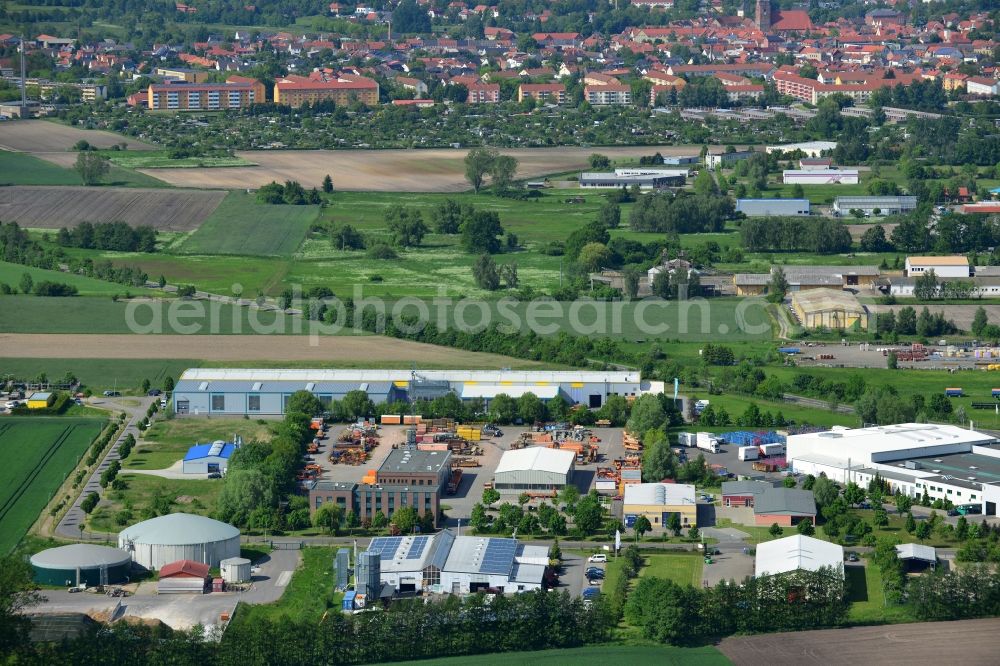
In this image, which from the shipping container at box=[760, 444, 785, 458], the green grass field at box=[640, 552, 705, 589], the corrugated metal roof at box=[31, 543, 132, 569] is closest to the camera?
the corrugated metal roof at box=[31, 543, 132, 569]

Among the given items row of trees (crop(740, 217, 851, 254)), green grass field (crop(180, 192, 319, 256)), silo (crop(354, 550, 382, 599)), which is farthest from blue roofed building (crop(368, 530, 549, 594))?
row of trees (crop(740, 217, 851, 254))

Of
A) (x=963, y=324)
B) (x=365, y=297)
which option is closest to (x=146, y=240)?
(x=365, y=297)

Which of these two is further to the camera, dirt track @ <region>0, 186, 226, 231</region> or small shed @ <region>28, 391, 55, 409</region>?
dirt track @ <region>0, 186, 226, 231</region>

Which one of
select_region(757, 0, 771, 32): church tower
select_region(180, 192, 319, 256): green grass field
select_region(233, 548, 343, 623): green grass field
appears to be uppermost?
select_region(757, 0, 771, 32): church tower

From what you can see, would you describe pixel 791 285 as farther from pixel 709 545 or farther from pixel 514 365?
pixel 709 545

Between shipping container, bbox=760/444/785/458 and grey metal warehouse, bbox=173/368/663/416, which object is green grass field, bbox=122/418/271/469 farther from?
shipping container, bbox=760/444/785/458

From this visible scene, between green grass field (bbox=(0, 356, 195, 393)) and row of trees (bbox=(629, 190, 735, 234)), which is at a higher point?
row of trees (bbox=(629, 190, 735, 234))

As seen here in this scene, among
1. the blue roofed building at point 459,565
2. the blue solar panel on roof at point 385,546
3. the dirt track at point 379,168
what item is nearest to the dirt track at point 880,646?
the blue roofed building at point 459,565

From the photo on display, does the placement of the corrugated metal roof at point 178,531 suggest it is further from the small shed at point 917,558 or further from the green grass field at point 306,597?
the small shed at point 917,558
